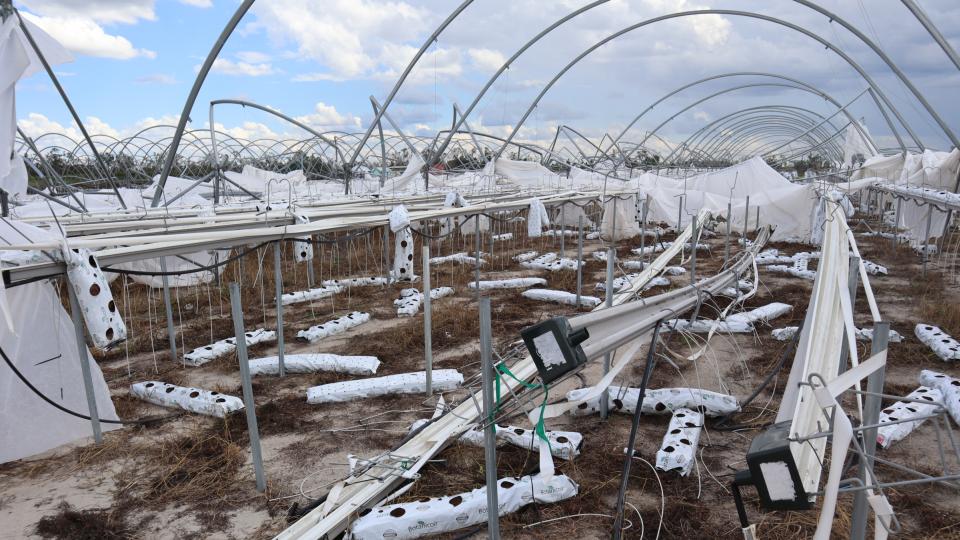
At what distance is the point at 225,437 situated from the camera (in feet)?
19.8

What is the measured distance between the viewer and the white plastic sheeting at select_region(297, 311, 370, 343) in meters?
9.34

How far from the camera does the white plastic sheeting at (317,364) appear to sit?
308 inches

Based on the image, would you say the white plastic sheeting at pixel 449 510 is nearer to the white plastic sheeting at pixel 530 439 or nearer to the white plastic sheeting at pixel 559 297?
the white plastic sheeting at pixel 530 439

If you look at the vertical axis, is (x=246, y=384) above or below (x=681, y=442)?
above

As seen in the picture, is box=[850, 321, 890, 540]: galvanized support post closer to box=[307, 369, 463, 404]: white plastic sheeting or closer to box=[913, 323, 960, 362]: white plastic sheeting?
box=[307, 369, 463, 404]: white plastic sheeting

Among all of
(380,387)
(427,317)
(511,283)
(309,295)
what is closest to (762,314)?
(511,283)

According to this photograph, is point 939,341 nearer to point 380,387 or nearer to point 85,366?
point 380,387

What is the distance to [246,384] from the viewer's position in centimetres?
475

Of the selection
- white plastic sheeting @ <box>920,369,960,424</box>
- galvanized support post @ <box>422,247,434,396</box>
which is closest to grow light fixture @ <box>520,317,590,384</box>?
galvanized support post @ <box>422,247,434,396</box>

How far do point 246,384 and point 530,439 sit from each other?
258 cm

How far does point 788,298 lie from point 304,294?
972 centimetres

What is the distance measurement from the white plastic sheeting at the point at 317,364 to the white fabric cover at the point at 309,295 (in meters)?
3.71

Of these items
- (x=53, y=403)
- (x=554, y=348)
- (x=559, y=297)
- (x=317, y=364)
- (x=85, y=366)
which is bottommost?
(x=317, y=364)

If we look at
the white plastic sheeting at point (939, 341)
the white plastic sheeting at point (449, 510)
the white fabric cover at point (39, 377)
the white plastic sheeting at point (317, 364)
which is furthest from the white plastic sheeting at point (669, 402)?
the white fabric cover at point (39, 377)
